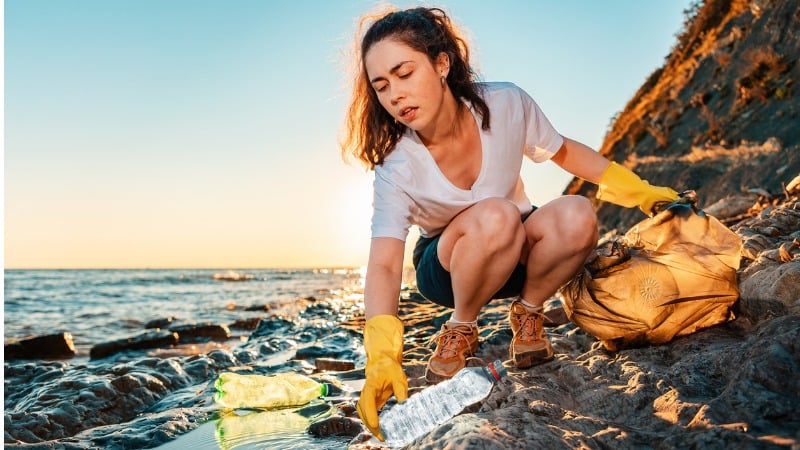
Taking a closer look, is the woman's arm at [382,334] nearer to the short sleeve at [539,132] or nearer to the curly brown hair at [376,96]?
the curly brown hair at [376,96]

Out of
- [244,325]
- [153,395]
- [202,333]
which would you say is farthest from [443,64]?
[244,325]

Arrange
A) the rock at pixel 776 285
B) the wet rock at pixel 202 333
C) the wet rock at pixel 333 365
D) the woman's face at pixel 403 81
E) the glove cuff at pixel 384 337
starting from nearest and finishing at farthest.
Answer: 1. the glove cuff at pixel 384 337
2. the rock at pixel 776 285
3. the woman's face at pixel 403 81
4. the wet rock at pixel 333 365
5. the wet rock at pixel 202 333

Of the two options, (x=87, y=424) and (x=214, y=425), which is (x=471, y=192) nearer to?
(x=214, y=425)

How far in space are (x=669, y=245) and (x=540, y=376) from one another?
2.77 ft

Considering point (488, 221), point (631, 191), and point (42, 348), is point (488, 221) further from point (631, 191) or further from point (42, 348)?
point (42, 348)

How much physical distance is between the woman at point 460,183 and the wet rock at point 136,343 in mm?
4954

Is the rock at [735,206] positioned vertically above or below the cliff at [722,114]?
below

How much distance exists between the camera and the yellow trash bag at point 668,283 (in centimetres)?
276

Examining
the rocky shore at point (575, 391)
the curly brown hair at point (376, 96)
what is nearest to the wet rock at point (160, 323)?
the rocky shore at point (575, 391)

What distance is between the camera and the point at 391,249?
2803 mm

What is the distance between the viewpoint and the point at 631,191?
3.06 metres

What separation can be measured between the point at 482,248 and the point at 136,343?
567 cm

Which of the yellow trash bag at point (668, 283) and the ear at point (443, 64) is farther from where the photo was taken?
the ear at point (443, 64)

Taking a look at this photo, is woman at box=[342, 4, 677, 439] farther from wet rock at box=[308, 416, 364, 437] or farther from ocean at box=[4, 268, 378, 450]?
ocean at box=[4, 268, 378, 450]
